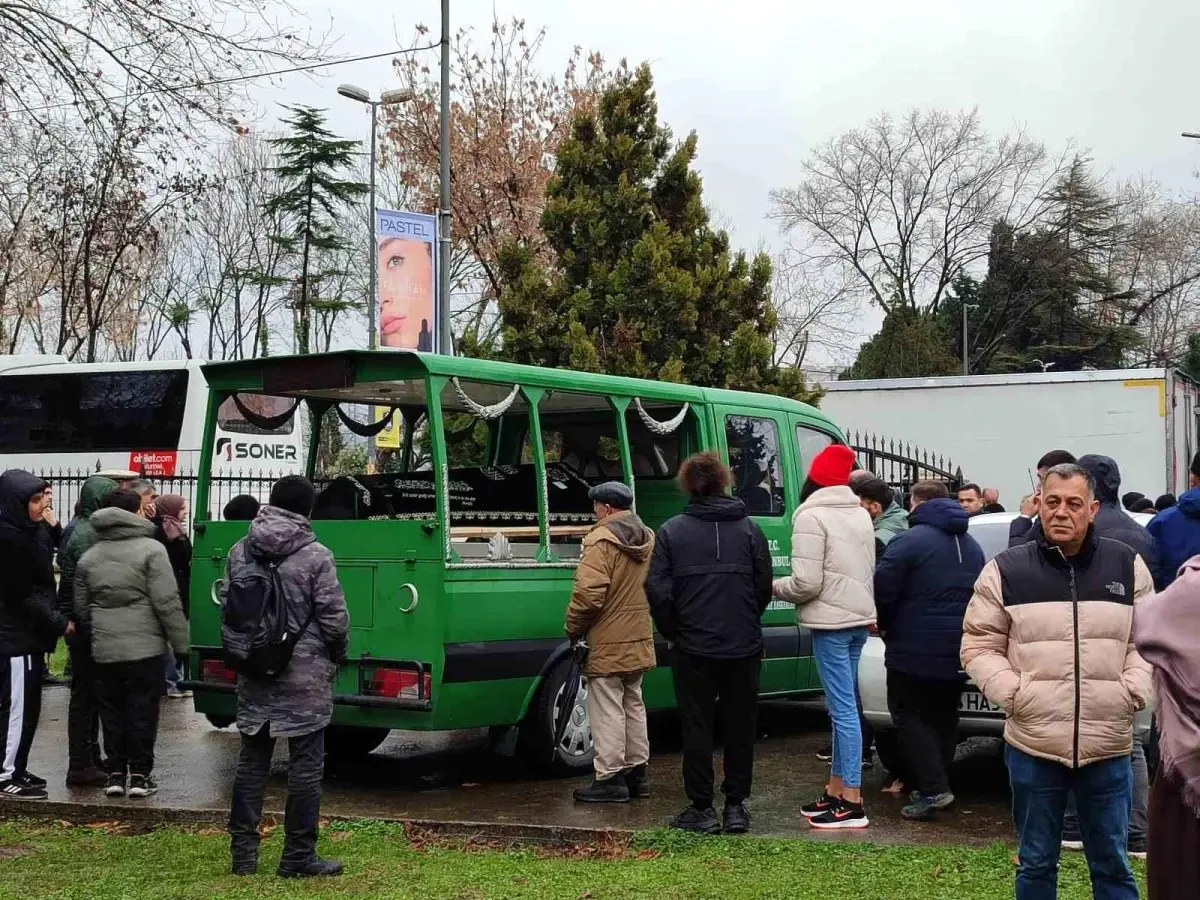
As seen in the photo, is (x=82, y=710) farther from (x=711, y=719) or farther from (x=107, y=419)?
(x=107, y=419)

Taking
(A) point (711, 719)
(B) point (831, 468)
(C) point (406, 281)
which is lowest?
(A) point (711, 719)

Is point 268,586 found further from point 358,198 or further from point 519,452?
point 358,198

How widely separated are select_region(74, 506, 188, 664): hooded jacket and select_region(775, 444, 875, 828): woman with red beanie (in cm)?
338

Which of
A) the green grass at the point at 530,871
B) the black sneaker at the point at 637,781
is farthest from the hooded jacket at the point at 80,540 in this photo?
the black sneaker at the point at 637,781

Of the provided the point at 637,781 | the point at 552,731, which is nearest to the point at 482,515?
the point at 552,731

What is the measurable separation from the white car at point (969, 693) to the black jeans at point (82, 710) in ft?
14.5

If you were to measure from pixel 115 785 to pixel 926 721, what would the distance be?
4.46m

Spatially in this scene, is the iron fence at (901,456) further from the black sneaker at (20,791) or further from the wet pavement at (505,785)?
the black sneaker at (20,791)

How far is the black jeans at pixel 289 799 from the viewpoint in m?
6.15

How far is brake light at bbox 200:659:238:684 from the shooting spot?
823 cm

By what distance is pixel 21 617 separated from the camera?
7656mm

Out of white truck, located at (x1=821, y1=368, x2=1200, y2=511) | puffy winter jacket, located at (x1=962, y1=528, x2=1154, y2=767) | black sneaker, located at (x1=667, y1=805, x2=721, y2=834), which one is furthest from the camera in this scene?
white truck, located at (x1=821, y1=368, x2=1200, y2=511)

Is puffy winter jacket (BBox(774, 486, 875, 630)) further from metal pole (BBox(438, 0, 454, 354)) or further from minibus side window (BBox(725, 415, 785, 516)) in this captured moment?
metal pole (BBox(438, 0, 454, 354))

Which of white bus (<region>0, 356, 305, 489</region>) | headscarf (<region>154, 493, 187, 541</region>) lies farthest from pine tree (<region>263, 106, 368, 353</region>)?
headscarf (<region>154, 493, 187, 541</region>)
